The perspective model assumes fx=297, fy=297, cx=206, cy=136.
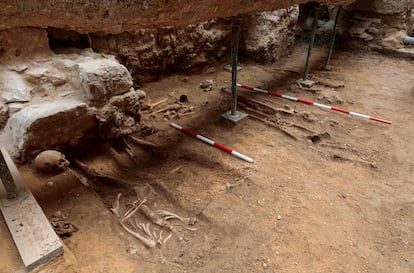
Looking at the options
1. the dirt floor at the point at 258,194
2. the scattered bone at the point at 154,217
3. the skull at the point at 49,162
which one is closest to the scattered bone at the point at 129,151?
the dirt floor at the point at 258,194

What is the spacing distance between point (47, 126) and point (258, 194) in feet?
6.37

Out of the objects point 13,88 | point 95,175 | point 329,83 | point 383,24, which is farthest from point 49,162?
point 383,24

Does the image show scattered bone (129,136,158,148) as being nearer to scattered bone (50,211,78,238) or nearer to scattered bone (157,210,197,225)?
scattered bone (157,210,197,225)

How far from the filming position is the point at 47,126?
2.62m

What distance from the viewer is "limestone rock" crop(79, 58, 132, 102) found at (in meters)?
2.83

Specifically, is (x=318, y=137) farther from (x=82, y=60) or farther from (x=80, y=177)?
(x=82, y=60)

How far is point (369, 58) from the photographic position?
19.4ft

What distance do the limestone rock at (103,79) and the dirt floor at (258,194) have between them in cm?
56

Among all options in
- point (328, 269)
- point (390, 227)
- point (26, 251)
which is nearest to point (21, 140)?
point (26, 251)

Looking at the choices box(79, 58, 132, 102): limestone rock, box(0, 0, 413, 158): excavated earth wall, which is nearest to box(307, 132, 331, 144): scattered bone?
box(0, 0, 413, 158): excavated earth wall

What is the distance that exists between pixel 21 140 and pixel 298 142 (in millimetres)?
2718

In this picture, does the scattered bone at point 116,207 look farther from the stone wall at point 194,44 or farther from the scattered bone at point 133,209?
the stone wall at point 194,44

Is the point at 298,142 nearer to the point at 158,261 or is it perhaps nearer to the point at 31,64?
the point at 158,261

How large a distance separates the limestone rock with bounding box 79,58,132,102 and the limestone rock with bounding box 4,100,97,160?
0.58 feet
